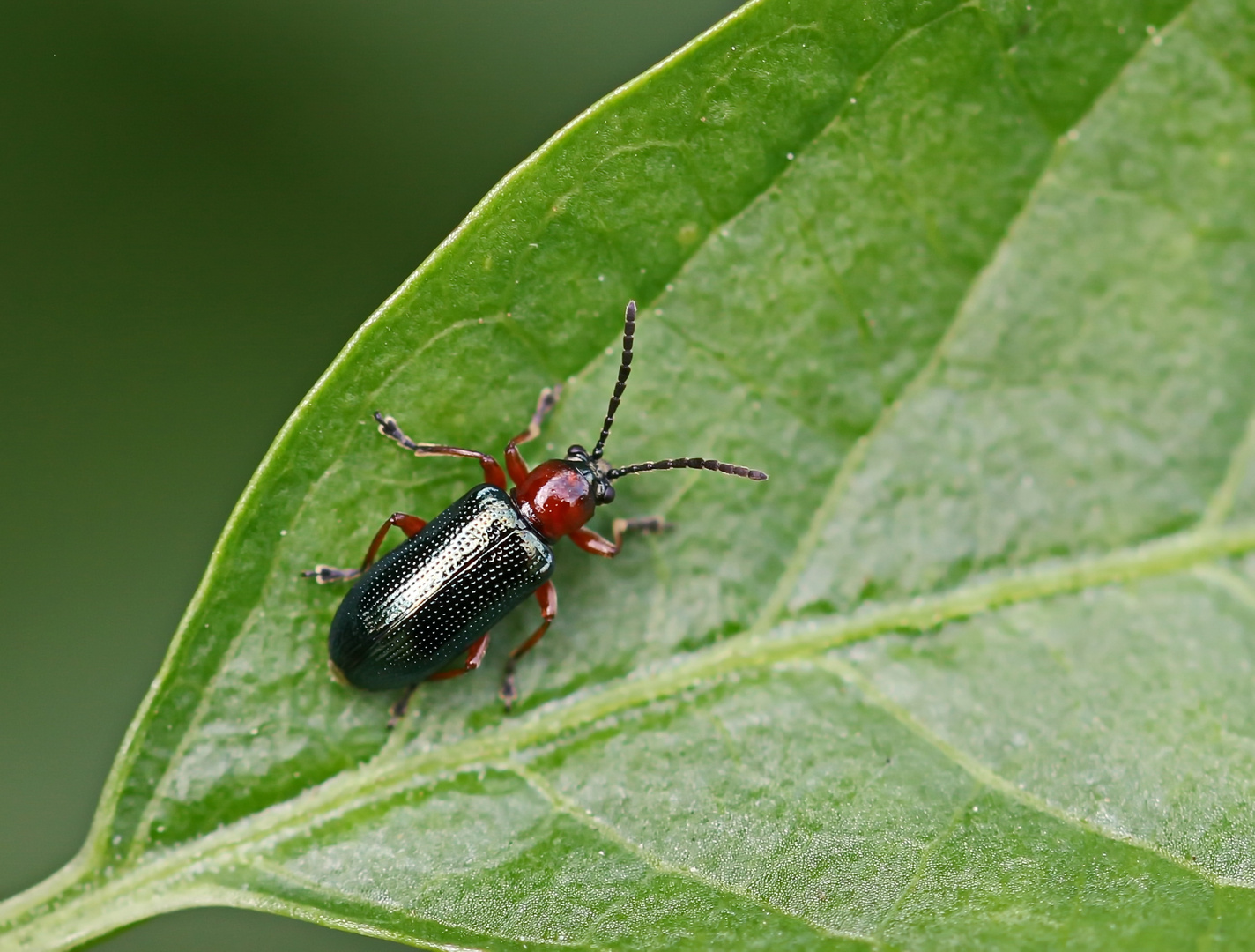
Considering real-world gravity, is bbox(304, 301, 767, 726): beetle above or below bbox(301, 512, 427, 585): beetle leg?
below

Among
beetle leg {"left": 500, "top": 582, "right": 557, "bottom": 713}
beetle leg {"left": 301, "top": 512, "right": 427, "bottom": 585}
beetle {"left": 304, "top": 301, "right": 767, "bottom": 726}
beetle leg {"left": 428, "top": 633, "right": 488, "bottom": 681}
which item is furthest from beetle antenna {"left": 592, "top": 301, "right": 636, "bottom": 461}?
beetle leg {"left": 428, "top": 633, "right": 488, "bottom": 681}

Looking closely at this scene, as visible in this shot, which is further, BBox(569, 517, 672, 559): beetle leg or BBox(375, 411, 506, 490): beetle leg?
BBox(569, 517, 672, 559): beetle leg

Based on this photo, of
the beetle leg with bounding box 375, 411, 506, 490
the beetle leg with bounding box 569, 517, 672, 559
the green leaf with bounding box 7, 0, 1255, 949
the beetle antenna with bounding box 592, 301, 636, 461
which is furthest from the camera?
the beetle leg with bounding box 569, 517, 672, 559

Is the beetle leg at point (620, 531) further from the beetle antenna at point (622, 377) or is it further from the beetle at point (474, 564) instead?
the beetle antenna at point (622, 377)

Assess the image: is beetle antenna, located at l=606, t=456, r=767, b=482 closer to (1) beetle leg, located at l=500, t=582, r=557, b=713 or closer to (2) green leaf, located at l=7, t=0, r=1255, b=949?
(2) green leaf, located at l=7, t=0, r=1255, b=949

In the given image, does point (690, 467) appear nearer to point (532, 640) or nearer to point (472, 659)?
point (532, 640)

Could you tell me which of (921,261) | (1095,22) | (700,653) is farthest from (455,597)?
(1095,22)

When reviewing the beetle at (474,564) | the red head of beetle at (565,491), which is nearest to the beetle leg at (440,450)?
the beetle at (474,564)
